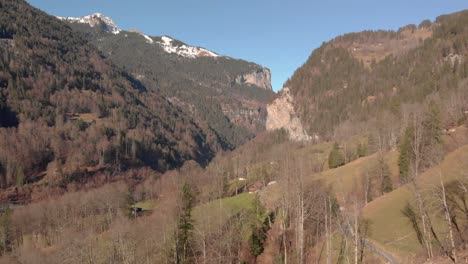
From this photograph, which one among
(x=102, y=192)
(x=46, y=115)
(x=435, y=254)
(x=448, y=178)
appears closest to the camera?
(x=435, y=254)

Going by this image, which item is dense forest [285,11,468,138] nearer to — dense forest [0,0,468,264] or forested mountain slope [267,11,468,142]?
forested mountain slope [267,11,468,142]

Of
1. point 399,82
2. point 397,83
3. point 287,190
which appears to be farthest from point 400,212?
point 397,83

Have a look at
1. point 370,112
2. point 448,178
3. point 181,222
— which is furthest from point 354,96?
point 181,222

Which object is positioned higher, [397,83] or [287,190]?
[397,83]

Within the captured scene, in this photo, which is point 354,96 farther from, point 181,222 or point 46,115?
point 46,115

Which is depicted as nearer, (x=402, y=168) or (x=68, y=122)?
(x=402, y=168)

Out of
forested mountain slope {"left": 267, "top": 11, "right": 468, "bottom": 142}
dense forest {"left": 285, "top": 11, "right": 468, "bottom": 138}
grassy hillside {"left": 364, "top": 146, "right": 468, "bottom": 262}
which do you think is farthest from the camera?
dense forest {"left": 285, "top": 11, "right": 468, "bottom": 138}

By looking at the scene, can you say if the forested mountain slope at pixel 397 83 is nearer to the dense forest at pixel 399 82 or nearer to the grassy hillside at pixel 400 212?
the dense forest at pixel 399 82

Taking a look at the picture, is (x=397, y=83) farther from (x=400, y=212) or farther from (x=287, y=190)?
(x=400, y=212)

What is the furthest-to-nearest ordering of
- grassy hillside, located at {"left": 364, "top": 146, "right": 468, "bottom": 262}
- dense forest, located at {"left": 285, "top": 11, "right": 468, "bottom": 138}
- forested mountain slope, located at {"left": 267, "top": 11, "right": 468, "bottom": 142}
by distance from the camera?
1. dense forest, located at {"left": 285, "top": 11, "right": 468, "bottom": 138}
2. forested mountain slope, located at {"left": 267, "top": 11, "right": 468, "bottom": 142}
3. grassy hillside, located at {"left": 364, "top": 146, "right": 468, "bottom": 262}

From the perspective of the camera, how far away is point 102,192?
112688 mm

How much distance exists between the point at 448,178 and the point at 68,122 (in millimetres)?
190228

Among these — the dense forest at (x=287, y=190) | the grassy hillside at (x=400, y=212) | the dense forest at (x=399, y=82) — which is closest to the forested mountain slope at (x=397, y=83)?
the dense forest at (x=399, y=82)

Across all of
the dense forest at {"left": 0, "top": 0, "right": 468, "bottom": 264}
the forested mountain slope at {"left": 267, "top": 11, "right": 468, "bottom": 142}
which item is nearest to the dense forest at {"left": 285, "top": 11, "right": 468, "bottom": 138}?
the forested mountain slope at {"left": 267, "top": 11, "right": 468, "bottom": 142}
